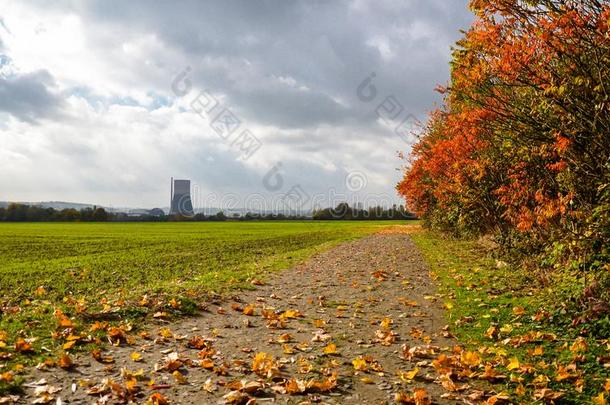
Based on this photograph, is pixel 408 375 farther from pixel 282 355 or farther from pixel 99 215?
pixel 99 215

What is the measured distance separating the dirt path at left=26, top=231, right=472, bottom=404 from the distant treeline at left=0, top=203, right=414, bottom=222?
9206cm

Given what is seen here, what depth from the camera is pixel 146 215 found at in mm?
127500

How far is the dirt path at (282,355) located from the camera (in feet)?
19.1

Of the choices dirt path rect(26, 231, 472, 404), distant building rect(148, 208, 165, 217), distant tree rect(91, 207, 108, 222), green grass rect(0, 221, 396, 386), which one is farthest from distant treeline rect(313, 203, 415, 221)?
dirt path rect(26, 231, 472, 404)

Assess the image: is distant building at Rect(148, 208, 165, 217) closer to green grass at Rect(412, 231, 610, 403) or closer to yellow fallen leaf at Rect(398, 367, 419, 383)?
green grass at Rect(412, 231, 610, 403)

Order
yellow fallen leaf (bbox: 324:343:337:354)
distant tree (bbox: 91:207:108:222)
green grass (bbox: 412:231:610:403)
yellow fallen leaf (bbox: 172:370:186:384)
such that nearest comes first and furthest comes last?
green grass (bbox: 412:231:610:403) → yellow fallen leaf (bbox: 172:370:186:384) → yellow fallen leaf (bbox: 324:343:337:354) → distant tree (bbox: 91:207:108:222)

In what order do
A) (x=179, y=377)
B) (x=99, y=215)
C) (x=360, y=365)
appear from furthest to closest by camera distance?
1. (x=99, y=215)
2. (x=360, y=365)
3. (x=179, y=377)

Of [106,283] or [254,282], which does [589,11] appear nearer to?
[254,282]

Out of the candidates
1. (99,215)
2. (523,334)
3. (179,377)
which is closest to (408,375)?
(179,377)

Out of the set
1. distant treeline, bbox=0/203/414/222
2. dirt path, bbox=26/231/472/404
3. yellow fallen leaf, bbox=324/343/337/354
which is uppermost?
distant treeline, bbox=0/203/414/222

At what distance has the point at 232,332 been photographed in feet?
29.0

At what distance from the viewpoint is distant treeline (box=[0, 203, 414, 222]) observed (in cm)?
11725

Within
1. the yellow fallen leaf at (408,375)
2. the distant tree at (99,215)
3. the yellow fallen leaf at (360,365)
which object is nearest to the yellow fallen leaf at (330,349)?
the yellow fallen leaf at (360,365)

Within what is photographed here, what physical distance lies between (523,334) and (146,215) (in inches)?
5058
